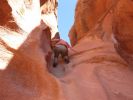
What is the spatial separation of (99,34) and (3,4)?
3189 millimetres

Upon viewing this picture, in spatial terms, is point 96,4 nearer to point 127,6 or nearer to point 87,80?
point 127,6

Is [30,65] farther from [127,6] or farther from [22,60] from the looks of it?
[127,6]

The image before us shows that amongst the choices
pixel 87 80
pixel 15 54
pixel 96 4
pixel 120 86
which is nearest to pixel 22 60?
pixel 15 54

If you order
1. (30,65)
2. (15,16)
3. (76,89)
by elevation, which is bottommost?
(76,89)

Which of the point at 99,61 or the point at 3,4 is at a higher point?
the point at 3,4

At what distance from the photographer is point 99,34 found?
8438 millimetres

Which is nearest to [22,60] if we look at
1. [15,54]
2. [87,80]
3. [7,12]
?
[15,54]

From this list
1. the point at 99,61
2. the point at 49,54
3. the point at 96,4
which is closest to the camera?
the point at 49,54

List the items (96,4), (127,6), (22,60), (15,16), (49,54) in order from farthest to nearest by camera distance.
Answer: (96,4)
(127,6)
(49,54)
(15,16)
(22,60)

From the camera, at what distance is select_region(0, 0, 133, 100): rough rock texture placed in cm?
526

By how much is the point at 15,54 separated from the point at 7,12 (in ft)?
2.14

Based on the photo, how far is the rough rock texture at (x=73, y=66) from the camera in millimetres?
5262

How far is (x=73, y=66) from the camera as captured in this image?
22.1 ft

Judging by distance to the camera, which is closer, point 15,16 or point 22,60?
point 22,60
